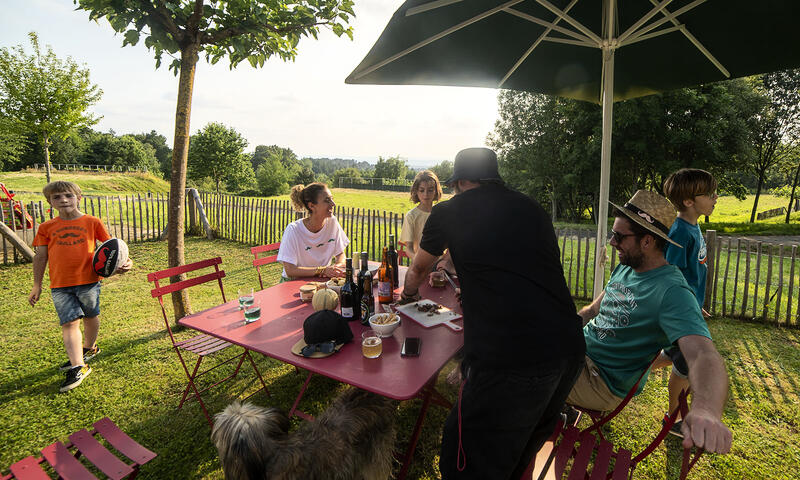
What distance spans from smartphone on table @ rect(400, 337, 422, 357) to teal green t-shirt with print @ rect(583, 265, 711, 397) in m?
1.25

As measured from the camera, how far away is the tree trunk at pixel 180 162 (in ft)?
14.5

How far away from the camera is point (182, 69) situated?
442 centimetres

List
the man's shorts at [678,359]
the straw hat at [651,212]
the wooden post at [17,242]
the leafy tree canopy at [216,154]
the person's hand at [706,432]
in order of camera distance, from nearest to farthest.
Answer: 1. the person's hand at [706,432]
2. the straw hat at [651,212]
3. the man's shorts at [678,359]
4. the wooden post at [17,242]
5. the leafy tree canopy at [216,154]

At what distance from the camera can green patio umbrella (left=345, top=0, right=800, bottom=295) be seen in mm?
2787

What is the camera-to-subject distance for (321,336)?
214 centimetres

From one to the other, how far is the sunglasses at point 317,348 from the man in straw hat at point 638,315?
5.39 ft

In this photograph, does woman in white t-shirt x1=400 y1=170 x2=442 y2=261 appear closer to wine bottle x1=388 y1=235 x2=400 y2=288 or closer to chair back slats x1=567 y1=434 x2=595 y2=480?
wine bottle x1=388 y1=235 x2=400 y2=288

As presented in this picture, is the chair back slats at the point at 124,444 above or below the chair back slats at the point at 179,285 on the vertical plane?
below

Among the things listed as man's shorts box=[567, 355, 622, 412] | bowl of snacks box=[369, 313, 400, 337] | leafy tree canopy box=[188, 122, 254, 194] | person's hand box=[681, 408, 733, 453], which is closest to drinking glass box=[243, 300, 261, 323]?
bowl of snacks box=[369, 313, 400, 337]

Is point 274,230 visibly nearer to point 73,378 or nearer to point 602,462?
point 73,378

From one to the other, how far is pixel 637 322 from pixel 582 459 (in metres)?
0.84

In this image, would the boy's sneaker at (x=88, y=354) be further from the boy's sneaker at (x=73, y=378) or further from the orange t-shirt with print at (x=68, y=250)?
the orange t-shirt with print at (x=68, y=250)

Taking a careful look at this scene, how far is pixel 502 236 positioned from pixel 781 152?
31.2m

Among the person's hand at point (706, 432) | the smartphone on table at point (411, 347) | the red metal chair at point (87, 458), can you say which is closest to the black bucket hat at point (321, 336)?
the smartphone on table at point (411, 347)
